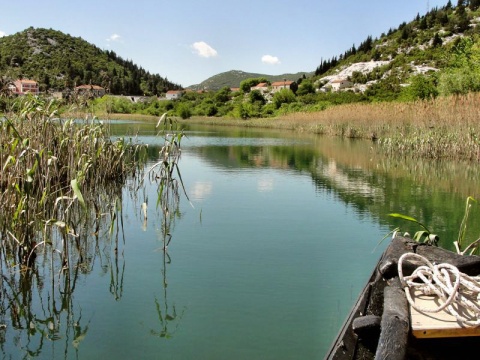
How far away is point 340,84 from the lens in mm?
70250

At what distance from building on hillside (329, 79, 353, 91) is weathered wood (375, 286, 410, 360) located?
6760cm

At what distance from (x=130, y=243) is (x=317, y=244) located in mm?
2157

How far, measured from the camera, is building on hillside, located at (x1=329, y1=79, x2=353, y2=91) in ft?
224

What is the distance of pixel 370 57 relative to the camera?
8306cm

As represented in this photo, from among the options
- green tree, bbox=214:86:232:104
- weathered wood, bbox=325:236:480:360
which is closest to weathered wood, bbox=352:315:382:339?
weathered wood, bbox=325:236:480:360

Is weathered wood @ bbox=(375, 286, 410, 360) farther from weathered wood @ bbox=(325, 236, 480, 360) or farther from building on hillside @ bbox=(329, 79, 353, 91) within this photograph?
building on hillside @ bbox=(329, 79, 353, 91)

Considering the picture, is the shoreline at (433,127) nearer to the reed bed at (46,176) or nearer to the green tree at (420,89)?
the reed bed at (46,176)

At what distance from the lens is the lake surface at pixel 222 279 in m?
3.33

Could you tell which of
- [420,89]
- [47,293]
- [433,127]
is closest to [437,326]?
[47,293]

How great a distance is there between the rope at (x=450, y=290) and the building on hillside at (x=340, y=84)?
67.4 meters

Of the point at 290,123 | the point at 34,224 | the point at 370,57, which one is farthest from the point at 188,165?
the point at 370,57

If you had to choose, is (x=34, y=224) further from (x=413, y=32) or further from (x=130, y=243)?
(x=413, y=32)

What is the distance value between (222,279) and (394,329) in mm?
2812

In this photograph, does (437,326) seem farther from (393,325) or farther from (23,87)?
(23,87)
